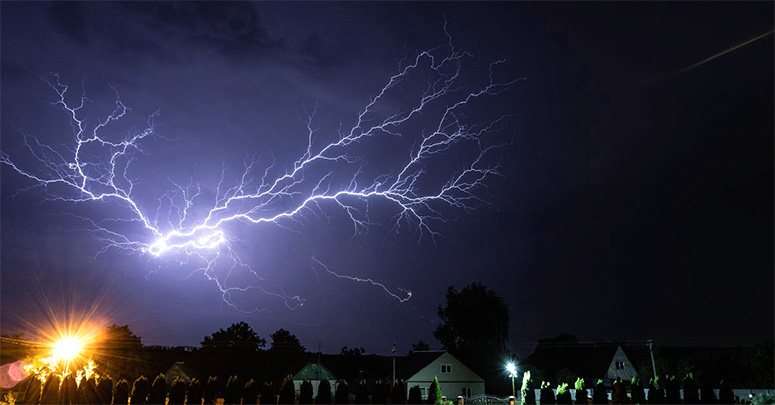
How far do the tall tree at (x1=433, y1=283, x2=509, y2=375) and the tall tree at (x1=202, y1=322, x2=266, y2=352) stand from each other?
57.1 ft

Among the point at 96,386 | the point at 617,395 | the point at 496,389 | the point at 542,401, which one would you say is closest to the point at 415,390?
the point at 542,401

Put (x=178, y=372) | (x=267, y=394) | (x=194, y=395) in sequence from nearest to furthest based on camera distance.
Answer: (x=194, y=395) < (x=267, y=394) < (x=178, y=372)

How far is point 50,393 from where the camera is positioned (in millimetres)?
17703

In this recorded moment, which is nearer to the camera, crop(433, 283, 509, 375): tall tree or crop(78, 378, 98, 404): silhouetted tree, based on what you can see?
crop(78, 378, 98, 404): silhouetted tree

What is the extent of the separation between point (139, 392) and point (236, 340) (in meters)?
34.4

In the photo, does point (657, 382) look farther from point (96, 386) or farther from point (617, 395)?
point (96, 386)

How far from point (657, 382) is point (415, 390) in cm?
986

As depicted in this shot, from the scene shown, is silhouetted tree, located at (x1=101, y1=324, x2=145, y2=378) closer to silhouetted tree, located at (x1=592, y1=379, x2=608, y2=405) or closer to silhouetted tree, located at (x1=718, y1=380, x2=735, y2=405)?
silhouetted tree, located at (x1=592, y1=379, x2=608, y2=405)

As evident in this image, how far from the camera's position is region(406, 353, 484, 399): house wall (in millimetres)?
35344

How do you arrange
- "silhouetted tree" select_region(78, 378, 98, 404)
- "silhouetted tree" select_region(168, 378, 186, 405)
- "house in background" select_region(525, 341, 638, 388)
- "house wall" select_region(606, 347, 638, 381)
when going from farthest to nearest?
"house wall" select_region(606, 347, 638, 381)
"house in background" select_region(525, 341, 638, 388)
"silhouetted tree" select_region(168, 378, 186, 405)
"silhouetted tree" select_region(78, 378, 98, 404)

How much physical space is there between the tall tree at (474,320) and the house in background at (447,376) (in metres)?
14.6

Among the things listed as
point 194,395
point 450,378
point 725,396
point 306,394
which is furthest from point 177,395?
point 725,396

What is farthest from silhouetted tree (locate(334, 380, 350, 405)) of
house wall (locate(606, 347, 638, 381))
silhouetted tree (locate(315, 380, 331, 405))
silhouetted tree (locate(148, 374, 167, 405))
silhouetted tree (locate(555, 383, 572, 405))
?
house wall (locate(606, 347, 638, 381))

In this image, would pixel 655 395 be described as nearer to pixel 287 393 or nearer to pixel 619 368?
pixel 287 393
